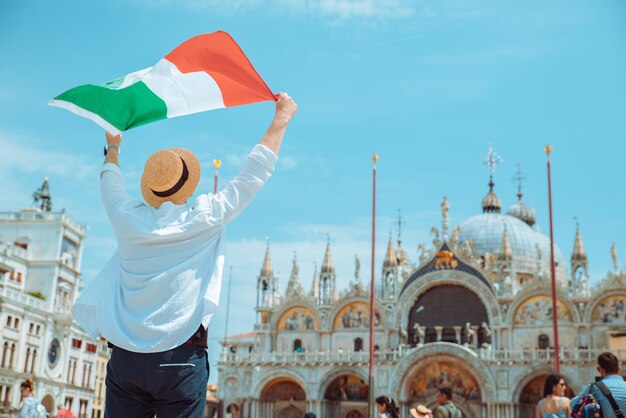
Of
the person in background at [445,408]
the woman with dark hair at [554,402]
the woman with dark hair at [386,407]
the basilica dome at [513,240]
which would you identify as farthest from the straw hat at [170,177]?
the basilica dome at [513,240]

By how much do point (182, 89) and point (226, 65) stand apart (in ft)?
1.05

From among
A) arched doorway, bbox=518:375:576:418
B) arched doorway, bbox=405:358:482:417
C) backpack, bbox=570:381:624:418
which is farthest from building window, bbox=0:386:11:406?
backpack, bbox=570:381:624:418

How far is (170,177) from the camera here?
354 cm

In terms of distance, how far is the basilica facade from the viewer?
3572cm

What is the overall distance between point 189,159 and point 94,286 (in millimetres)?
756

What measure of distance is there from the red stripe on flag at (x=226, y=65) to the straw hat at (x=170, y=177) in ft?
2.85

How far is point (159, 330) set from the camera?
10.5 ft

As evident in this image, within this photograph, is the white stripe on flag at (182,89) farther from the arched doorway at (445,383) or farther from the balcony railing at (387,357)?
the arched doorway at (445,383)

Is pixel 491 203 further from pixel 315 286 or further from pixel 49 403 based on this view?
pixel 49 403

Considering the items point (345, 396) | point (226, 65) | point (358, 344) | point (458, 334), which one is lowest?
point (226, 65)

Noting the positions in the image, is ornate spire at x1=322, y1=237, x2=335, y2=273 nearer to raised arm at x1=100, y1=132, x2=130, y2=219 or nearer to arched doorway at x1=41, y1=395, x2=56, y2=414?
arched doorway at x1=41, y1=395, x2=56, y2=414

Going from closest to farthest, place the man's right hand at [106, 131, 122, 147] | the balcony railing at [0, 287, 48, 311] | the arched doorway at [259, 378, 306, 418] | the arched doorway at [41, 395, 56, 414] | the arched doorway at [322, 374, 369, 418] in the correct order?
the man's right hand at [106, 131, 122, 147], the balcony railing at [0, 287, 48, 311], the arched doorway at [322, 374, 369, 418], the arched doorway at [41, 395, 56, 414], the arched doorway at [259, 378, 306, 418]

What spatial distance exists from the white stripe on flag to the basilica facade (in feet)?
110

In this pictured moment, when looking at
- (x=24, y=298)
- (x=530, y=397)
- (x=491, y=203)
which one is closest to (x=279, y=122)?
(x=530, y=397)
